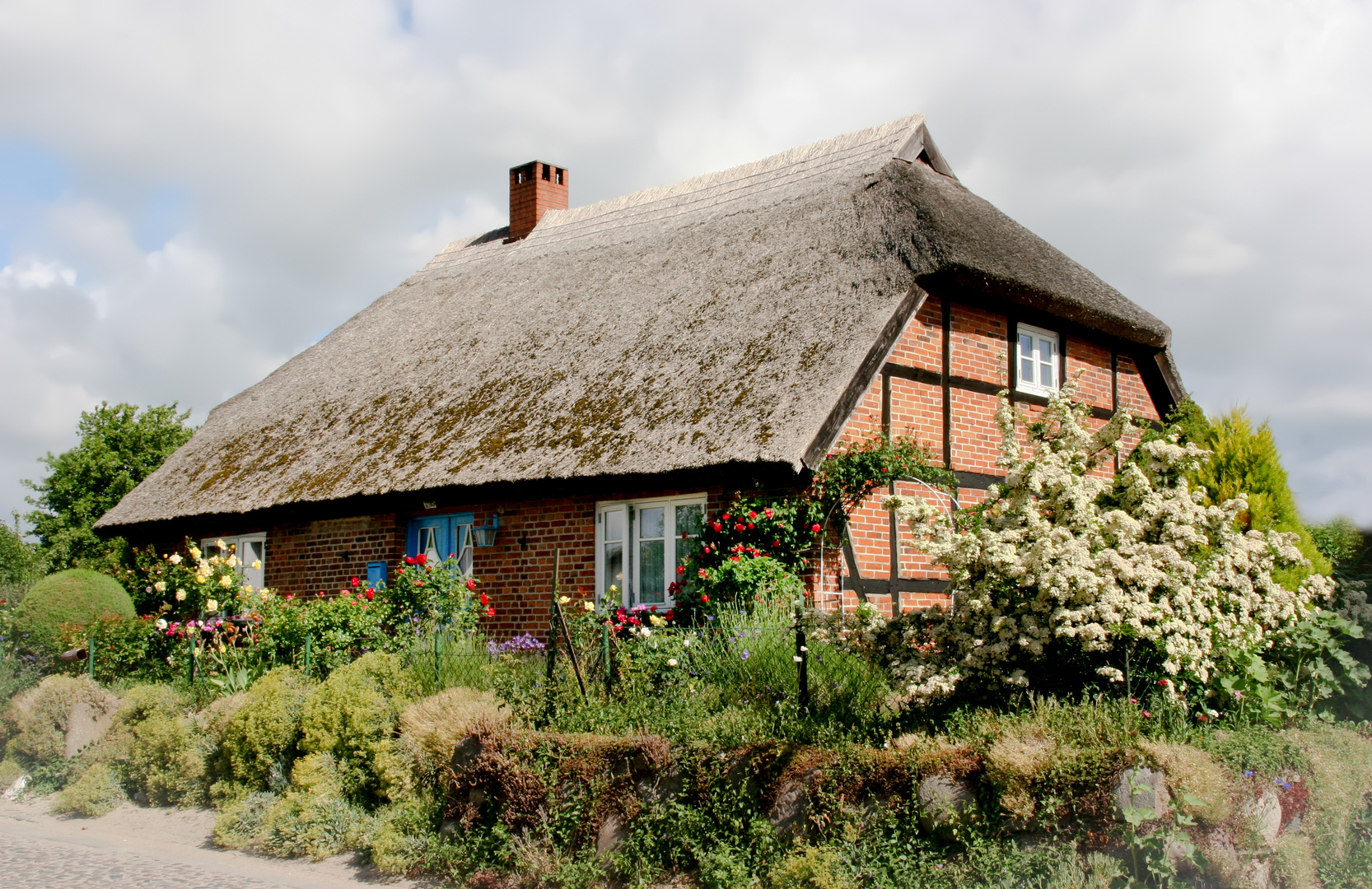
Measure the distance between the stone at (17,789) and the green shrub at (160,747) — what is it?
87 centimetres

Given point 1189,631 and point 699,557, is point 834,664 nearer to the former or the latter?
point 1189,631

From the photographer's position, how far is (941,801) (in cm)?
502

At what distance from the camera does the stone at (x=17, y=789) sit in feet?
31.1

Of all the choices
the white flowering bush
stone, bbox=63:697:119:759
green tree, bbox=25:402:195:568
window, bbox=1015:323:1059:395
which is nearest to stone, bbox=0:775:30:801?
stone, bbox=63:697:119:759

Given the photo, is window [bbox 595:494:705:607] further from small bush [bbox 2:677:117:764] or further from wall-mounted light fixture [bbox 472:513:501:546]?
small bush [bbox 2:677:117:764]

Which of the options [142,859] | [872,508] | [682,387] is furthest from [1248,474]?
[142,859]

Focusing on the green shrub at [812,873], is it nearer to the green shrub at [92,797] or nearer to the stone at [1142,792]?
the stone at [1142,792]

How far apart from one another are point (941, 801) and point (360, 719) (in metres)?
4.38

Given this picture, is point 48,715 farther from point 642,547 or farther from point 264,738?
point 642,547

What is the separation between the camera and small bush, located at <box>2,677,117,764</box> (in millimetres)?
9805

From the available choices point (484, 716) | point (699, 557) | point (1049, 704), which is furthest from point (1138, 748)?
point (699, 557)

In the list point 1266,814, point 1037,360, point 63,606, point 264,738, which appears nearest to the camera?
point 1266,814

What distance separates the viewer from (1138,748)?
4.69 m

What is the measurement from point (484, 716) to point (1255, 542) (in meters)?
4.65
